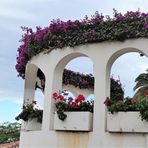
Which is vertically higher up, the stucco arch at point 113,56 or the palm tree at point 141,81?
the palm tree at point 141,81

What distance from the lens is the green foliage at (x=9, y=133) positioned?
17.8 m

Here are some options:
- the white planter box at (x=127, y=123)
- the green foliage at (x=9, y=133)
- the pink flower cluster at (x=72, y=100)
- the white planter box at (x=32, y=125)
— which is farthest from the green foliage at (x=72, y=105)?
the green foliage at (x=9, y=133)

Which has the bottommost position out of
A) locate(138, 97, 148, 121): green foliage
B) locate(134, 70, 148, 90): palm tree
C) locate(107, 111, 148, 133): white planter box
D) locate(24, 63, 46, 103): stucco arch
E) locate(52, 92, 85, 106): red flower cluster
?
locate(107, 111, 148, 133): white planter box

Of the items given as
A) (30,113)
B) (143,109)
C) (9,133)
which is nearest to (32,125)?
(30,113)

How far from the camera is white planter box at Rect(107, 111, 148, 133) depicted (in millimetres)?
7929

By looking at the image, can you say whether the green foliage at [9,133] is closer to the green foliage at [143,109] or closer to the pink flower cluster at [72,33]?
the pink flower cluster at [72,33]

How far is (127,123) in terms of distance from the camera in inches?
317

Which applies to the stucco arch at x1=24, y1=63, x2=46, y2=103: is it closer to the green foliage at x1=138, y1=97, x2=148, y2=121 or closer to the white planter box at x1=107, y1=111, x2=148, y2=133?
the white planter box at x1=107, y1=111, x2=148, y2=133

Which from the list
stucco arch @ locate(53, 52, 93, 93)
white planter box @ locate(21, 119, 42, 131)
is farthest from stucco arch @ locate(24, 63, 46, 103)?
stucco arch @ locate(53, 52, 93, 93)

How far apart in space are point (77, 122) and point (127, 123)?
3.85 ft

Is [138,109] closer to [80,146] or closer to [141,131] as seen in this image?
[141,131]

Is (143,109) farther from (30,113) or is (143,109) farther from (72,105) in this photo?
(30,113)

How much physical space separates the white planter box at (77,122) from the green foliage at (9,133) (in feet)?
30.5

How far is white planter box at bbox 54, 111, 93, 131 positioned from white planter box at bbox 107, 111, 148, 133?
1.67ft
